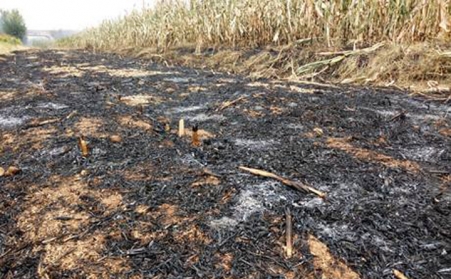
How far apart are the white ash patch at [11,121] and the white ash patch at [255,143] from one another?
52.2 inches

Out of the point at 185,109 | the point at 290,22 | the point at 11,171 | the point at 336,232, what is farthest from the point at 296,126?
the point at 290,22

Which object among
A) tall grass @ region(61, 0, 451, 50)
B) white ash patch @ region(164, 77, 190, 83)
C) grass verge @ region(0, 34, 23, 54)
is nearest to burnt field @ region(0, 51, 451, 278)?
white ash patch @ region(164, 77, 190, 83)

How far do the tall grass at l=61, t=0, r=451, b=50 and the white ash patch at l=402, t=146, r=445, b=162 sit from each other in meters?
2.64

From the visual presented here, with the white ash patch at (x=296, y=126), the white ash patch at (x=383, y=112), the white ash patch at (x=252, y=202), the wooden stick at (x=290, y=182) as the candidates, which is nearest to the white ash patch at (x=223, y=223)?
the white ash patch at (x=252, y=202)

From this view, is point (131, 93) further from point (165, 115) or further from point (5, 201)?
point (5, 201)

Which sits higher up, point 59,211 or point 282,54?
point 282,54

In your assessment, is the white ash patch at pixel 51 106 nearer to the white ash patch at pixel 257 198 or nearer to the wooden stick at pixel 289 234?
the white ash patch at pixel 257 198

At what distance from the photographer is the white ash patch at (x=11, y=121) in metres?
2.10

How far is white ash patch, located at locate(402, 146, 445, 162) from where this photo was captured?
1577 mm

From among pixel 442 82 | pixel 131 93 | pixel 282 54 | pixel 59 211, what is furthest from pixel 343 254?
pixel 282 54

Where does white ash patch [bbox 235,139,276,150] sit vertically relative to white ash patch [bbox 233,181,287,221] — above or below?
above

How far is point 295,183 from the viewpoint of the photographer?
1282 millimetres

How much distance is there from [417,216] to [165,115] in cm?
164

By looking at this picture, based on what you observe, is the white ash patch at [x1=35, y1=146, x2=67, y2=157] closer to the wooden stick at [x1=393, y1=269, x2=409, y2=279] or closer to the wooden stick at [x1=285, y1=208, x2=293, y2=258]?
the wooden stick at [x1=285, y1=208, x2=293, y2=258]
